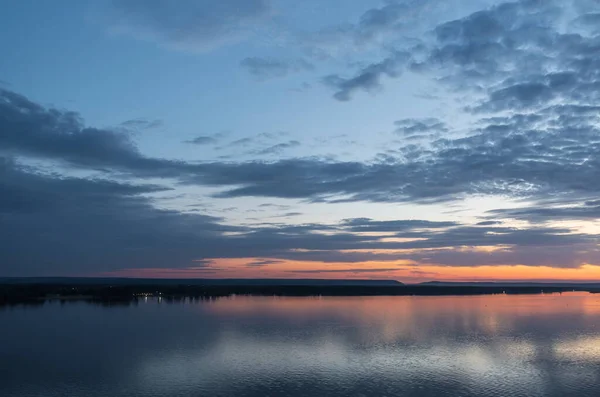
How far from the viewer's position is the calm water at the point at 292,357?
122ft

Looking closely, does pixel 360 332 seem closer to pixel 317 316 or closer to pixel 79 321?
pixel 317 316

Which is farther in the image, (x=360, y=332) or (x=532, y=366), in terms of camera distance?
(x=360, y=332)

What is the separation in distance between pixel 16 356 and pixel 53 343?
8859mm

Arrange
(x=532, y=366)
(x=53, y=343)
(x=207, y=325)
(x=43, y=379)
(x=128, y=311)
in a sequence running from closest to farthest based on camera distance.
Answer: (x=43, y=379) < (x=532, y=366) < (x=53, y=343) < (x=207, y=325) < (x=128, y=311)

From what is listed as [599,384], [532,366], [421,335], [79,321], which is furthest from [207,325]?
[599,384]

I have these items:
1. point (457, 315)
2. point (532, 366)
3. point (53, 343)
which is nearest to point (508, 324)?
point (457, 315)

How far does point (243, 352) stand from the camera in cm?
5197

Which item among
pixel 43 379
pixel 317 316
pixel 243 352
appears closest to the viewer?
pixel 43 379

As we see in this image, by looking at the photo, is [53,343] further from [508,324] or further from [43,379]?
[508,324]

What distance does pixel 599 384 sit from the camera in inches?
1540

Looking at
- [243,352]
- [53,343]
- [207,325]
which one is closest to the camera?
[243,352]

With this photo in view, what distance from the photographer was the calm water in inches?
1464

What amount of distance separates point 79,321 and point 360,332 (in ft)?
138

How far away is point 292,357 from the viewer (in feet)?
161
